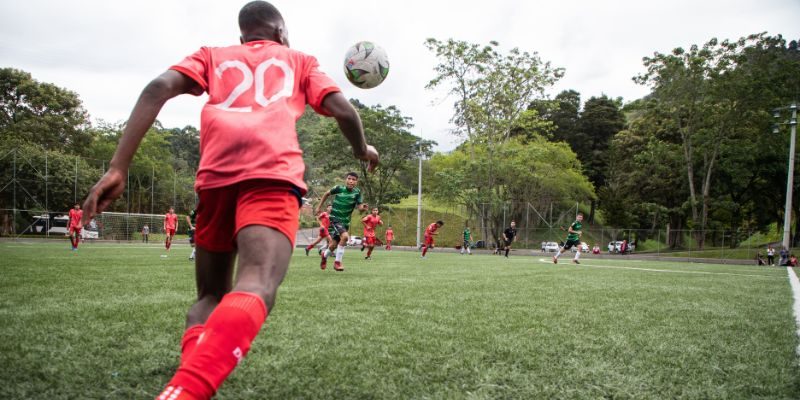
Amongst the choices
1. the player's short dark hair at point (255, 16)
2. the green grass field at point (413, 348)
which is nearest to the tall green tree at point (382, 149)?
the green grass field at point (413, 348)

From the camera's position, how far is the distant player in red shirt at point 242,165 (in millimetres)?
1704

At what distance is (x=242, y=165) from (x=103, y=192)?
19.8 inches

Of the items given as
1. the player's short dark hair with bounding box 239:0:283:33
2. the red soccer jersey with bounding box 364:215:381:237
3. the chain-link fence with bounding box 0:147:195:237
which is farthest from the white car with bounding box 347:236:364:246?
the player's short dark hair with bounding box 239:0:283:33

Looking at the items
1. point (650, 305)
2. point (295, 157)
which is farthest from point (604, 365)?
point (650, 305)

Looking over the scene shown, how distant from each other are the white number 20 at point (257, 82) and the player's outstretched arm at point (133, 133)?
16 cm

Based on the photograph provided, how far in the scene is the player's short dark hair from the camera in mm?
2420

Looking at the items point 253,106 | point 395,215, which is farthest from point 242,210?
point 395,215

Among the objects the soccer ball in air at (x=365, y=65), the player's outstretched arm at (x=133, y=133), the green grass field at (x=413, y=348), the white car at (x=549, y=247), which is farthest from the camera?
the white car at (x=549, y=247)

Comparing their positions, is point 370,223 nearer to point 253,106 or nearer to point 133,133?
point 253,106

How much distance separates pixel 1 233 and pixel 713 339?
3755cm

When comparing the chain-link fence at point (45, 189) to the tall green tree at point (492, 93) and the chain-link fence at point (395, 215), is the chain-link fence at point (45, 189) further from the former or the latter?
the tall green tree at point (492, 93)

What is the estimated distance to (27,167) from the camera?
107 ft

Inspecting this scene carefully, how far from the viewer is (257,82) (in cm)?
221

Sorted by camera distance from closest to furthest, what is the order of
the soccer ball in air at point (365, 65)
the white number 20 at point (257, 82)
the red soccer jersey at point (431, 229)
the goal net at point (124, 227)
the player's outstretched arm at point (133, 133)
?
the player's outstretched arm at point (133, 133)
the white number 20 at point (257, 82)
the soccer ball in air at point (365, 65)
the red soccer jersey at point (431, 229)
the goal net at point (124, 227)
